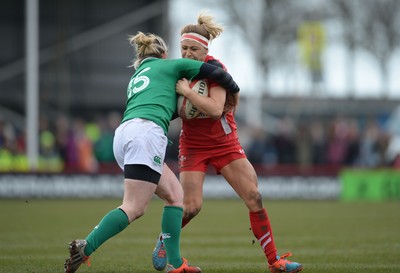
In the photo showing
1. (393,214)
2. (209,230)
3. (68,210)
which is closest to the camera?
(209,230)

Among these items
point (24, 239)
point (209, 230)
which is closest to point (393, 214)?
point (209, 230)

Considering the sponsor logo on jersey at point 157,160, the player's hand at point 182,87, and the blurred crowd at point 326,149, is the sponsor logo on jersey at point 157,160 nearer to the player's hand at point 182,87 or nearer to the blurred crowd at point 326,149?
the player's hand at point 182,87

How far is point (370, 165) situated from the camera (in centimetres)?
2470

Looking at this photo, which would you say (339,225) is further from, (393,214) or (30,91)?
(30,91)

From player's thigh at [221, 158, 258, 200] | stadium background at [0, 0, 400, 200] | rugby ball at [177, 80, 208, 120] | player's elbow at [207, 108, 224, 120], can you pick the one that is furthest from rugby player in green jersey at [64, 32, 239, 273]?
stadium background at [0, 0, 400, 200]

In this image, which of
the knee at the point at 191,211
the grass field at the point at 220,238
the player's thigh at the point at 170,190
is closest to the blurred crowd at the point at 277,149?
the grass field at the point at 220,238

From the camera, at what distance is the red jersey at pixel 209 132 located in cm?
882

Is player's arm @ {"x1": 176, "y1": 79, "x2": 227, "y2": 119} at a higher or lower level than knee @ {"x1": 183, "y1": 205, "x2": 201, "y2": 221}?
higher

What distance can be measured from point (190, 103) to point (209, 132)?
1.83 ft

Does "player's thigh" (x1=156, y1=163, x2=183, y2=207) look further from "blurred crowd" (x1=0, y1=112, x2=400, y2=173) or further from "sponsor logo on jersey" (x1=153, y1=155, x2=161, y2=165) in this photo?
"blurred crowd" (x1=0, y1=112, x2=400, y2=173)

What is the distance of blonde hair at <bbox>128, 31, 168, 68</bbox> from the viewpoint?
8.34 metres

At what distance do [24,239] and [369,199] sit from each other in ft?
44.4

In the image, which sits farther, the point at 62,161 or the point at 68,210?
the point at 62,161

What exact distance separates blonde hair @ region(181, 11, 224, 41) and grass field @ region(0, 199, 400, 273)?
2.33 metres
